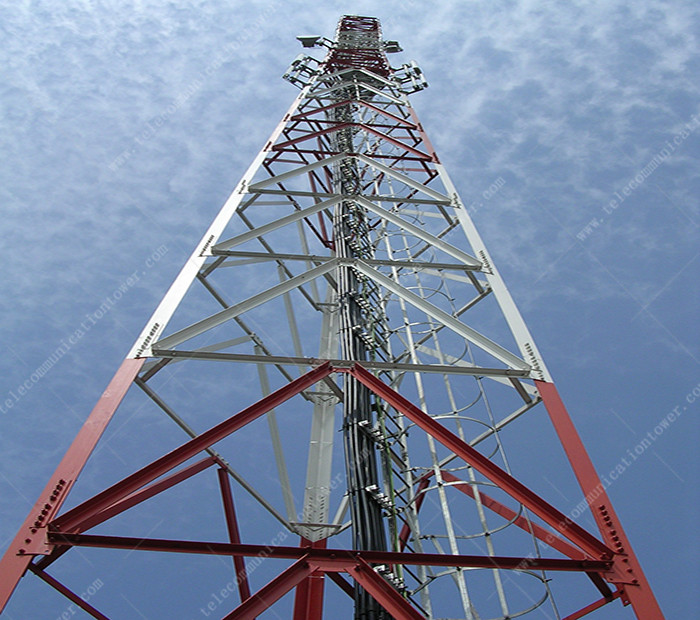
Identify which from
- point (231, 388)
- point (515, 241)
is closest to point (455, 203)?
point (231, 388)

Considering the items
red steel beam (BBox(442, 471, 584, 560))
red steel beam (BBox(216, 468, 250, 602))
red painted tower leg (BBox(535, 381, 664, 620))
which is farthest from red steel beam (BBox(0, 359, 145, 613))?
red painted tower leg (BBox(535, 381, 664, 620))

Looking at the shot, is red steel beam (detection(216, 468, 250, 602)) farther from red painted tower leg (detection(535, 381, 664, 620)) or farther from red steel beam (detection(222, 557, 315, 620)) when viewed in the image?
red painted tower leg (detection(535, 381, 664, 620))

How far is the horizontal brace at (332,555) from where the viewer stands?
5.01 m

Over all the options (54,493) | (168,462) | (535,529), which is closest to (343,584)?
(168,462)

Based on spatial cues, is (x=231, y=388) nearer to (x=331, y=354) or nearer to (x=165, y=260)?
(x=165, y=260)

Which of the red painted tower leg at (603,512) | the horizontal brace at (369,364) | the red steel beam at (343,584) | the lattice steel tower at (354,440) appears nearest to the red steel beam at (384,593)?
the lattice steel tower at (354,440)

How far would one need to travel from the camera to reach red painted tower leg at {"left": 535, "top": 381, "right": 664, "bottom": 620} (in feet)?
16.0

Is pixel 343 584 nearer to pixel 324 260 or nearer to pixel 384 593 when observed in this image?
pixel 384 593

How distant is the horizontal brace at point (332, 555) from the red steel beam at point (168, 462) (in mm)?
214

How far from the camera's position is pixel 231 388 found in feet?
118

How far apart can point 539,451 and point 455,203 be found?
24.0 m

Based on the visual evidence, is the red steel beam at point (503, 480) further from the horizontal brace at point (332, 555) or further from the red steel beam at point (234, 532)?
the red steel beam at point (234, 532)

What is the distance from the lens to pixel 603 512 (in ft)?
18.2

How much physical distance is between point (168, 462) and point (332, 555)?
1736 mm
